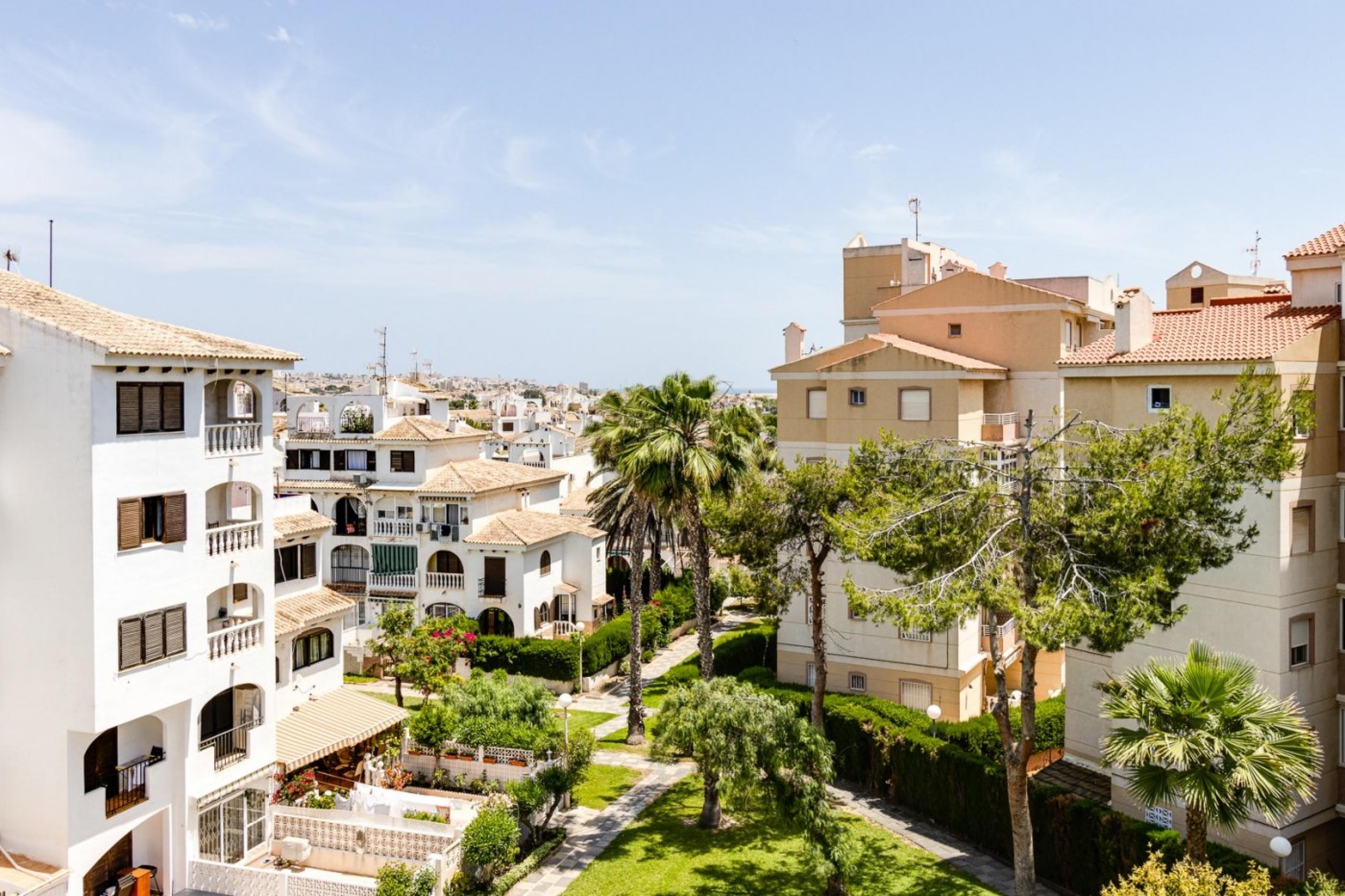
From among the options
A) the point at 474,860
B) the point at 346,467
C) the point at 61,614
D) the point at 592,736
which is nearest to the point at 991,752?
the point at 592,736

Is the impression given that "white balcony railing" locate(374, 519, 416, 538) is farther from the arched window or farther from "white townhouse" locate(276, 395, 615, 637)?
the arched window

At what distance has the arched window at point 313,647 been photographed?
104ft

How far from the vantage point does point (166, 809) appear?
2409 centimetres

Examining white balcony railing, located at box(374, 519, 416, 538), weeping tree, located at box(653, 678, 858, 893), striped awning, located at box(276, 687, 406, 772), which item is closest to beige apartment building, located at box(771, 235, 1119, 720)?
weeping tree, located at box(653, 678, 858, 893)

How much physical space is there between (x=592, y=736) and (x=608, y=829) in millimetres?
2859

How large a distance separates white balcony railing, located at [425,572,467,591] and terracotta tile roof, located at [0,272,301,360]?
22.9m

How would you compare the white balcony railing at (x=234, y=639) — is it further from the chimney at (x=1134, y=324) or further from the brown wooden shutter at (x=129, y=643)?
the chimney at (x=1134, y=324)

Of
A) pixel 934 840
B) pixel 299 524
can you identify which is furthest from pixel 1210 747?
pixel 299 524

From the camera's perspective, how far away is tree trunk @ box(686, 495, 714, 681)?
3328 centimetres

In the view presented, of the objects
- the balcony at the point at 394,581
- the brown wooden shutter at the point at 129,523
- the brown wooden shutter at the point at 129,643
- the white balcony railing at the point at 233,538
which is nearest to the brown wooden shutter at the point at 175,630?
the brown wooden shutter at the point at 129,643

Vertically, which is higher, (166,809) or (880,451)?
(880,451)

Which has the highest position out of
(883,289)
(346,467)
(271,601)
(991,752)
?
(883,289)

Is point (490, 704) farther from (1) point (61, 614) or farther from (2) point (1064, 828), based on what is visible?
(2) point (1064, 828)

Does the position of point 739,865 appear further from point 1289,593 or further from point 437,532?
point 437,532
